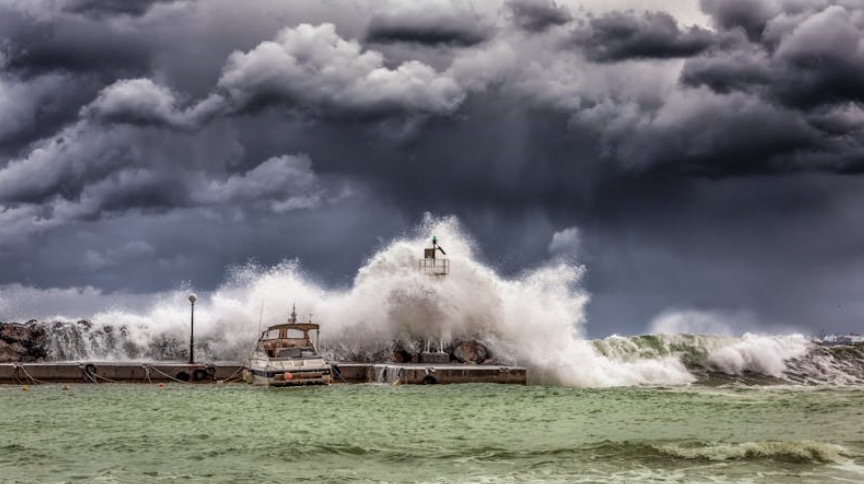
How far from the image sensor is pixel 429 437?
24.1m

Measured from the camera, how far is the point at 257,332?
5700cm

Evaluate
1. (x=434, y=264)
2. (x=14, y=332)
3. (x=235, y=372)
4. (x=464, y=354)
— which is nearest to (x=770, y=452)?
(x=235, y=372)

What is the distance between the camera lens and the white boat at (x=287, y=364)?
41.8 m

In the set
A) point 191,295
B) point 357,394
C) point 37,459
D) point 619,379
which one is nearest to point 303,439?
point 37,459

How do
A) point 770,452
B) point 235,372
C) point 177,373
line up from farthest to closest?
point 235,372
point 177,373
point 770,452

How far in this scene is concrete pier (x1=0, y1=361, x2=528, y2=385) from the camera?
44.6m

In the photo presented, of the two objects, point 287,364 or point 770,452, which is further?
point 287,364

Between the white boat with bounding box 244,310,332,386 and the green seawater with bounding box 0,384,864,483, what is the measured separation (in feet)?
10.7

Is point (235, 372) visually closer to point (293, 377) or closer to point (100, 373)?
point (293, 377)

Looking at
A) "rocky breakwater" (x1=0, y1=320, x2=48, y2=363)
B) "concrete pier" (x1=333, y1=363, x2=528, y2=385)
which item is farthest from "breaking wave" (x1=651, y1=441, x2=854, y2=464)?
"rocky breakwater" (x1=0, y1=320, x2=48, y2=363)

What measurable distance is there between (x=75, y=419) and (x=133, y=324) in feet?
98.5

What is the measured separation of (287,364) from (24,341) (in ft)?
67.1

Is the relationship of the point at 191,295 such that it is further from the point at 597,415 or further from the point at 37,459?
the point at 37,459

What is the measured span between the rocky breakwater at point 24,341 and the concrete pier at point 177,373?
934 centimetres
